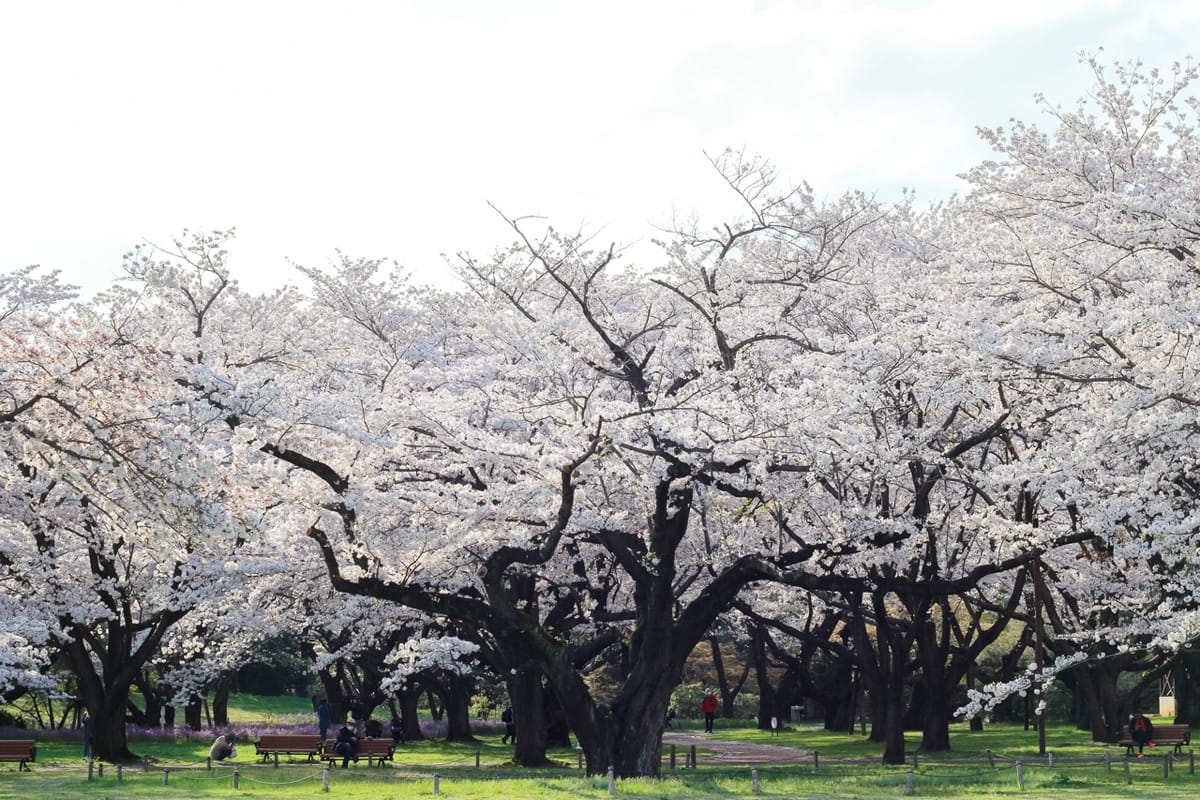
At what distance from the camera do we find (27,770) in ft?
82.5

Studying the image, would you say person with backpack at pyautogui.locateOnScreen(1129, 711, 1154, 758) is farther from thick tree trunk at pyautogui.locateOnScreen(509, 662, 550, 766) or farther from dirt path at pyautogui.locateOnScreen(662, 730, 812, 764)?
thick tree trunk at pyautogui.locateOnScreen(509, 662, 550, 766)

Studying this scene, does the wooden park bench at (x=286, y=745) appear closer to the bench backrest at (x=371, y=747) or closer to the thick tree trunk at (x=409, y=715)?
the bench backrest at (x=371, y=747)

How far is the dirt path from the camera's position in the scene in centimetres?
2897

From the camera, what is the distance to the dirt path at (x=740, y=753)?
29.0 m

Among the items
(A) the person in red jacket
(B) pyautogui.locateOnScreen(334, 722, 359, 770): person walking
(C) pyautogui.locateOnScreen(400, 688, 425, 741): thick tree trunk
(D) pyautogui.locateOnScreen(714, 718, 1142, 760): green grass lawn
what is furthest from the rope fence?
(A) the person in red jacket

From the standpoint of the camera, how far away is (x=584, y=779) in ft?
60.0

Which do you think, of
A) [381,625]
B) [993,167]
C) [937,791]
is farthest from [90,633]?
[993,167]

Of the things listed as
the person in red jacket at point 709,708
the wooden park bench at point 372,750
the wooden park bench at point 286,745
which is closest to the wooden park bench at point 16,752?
the wooden park bench at point 286,745

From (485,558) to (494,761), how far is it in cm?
1078

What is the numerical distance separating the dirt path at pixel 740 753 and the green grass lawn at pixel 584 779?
2.58 feet

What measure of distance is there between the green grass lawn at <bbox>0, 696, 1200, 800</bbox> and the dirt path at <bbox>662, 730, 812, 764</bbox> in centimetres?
78

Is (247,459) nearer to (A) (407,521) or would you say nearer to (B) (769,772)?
(A) (407,521)

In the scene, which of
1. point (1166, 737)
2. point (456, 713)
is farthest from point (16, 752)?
point (1166, 737)

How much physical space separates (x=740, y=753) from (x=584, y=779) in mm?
15604
